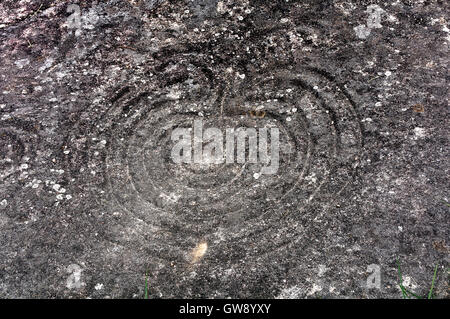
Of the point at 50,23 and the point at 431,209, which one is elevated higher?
the point at 50,23

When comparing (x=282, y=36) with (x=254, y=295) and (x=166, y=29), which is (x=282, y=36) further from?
(x=254, y=295)

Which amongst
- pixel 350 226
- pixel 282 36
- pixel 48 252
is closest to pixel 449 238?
pixel 350 226

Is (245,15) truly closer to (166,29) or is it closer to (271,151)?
(166,29)

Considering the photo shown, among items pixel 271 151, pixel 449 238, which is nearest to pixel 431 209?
pixel 449 238

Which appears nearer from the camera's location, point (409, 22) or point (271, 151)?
point (271, 151)

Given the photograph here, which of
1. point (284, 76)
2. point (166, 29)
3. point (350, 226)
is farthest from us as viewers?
point (166, 29)
